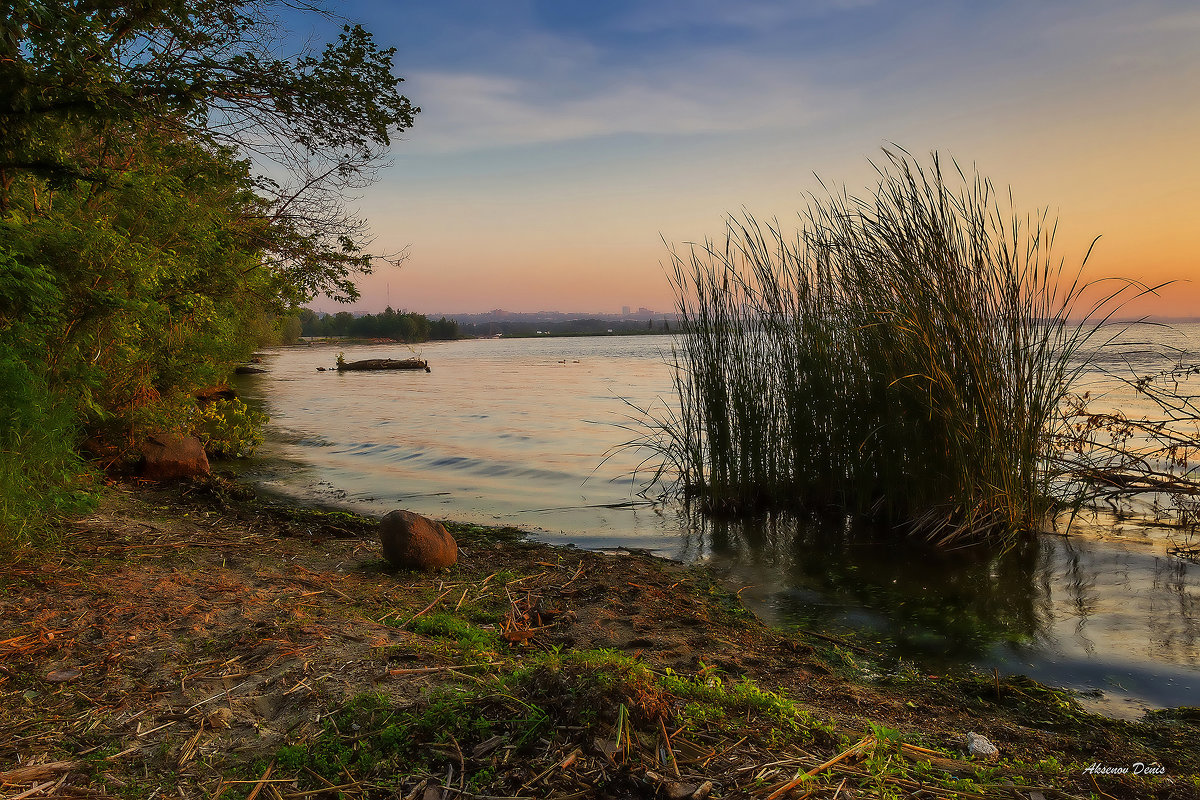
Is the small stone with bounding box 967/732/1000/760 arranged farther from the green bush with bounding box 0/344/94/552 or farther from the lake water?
the green bush with bounding box 0/344/94/552

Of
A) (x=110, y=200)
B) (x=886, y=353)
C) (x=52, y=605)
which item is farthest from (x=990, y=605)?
(x=110, y=200)

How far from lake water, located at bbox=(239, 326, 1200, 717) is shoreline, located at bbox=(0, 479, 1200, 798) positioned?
0.47 m

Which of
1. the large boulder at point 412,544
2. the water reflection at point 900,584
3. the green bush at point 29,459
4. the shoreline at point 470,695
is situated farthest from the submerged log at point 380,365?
the shoreline at point 470,695

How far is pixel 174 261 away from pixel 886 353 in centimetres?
711

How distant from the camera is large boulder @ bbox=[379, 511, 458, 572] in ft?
15.9

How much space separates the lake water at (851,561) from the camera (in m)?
3.94

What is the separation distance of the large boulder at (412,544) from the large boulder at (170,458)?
4.45 m

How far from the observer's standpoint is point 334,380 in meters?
28.2

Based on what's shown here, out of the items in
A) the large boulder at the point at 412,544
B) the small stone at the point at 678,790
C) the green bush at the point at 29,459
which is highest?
the green bush at the point at 29,459

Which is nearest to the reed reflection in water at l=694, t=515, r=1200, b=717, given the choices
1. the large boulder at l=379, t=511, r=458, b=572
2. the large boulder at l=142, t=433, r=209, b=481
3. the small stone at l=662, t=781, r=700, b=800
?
the large boulder at l=379, t=511, r=458, b=572

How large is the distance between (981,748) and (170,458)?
8.36 m

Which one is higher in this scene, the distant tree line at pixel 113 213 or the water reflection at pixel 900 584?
the distant tree line at pixel 113 213

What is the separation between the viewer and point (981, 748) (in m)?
2.54

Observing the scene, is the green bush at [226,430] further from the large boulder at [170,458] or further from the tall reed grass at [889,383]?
the tall reed grass at [889,383]
